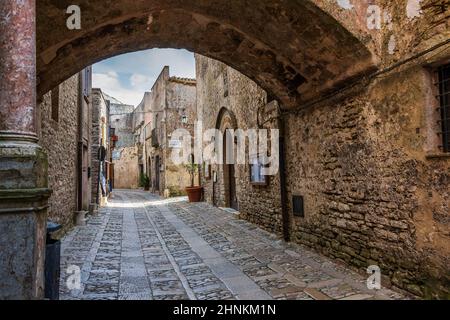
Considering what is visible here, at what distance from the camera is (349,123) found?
4.91 m

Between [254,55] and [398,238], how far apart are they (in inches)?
142

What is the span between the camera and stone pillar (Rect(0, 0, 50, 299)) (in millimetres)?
2650

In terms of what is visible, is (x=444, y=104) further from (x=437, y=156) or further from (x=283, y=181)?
(x=283, y=181)

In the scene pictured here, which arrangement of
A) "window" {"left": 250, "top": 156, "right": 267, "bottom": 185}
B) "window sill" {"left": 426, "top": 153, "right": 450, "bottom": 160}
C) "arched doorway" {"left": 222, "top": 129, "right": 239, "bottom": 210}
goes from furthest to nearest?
"arched doorway" {"left": 222, "top": 129, "right": 239, "bottom": 210} < "window" {"left": 250, "top": 156, "right": 267, "bottom": 185} < "window sill" {"left": 426, "top": 153, "right": 450, "bottom": 160}

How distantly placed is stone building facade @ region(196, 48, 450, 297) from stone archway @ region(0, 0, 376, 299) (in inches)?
20.5

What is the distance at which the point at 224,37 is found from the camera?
226 inches

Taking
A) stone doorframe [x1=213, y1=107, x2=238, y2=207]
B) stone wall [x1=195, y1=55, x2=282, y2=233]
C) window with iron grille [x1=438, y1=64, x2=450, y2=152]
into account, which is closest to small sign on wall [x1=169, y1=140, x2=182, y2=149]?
stone wall [x1=195, y1=55, x2=282, y2=233]

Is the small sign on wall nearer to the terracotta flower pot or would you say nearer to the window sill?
the terracotta flower pot

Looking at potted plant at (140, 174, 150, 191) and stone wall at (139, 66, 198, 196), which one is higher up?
stone wall at (139, 66, 198, 196)

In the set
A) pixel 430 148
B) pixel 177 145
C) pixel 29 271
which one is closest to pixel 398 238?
pixel 430 148

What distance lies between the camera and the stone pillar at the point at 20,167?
8.70ft

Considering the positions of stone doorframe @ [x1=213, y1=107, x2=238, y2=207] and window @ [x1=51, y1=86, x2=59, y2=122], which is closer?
window @ [x1=51, y1=86, x2=59, y2=122]

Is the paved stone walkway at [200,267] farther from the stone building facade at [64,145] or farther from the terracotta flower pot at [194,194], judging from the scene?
the terracotta flower pot at [194,194]

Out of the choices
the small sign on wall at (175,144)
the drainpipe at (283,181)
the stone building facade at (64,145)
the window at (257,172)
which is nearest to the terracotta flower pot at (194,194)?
the stone building facade at (64,145)
